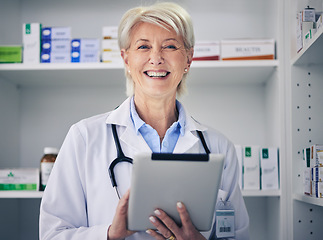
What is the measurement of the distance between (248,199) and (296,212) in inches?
21.8

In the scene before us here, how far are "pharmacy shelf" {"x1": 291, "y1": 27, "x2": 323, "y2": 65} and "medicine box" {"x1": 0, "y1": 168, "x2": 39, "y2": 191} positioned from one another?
4.44 feet

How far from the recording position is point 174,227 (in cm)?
117

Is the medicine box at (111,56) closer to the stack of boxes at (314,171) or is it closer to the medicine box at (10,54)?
the medicine box at (10,54)

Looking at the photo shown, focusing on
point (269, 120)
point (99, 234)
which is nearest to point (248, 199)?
point (269, 120)

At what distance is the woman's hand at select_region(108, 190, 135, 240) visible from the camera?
3.84 ft

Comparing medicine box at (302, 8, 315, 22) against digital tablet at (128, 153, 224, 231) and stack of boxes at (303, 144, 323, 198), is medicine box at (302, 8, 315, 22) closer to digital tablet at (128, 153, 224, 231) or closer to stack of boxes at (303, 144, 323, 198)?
stack of boxes at (303, 144, 323, 198)

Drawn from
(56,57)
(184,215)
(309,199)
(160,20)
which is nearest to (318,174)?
(309,199)

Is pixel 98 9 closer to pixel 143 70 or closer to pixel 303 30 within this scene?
pixel 143 70

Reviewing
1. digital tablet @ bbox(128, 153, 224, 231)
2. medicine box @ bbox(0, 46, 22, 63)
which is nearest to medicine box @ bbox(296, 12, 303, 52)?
digital tablet @ bbox(128, 153, 224, 231)

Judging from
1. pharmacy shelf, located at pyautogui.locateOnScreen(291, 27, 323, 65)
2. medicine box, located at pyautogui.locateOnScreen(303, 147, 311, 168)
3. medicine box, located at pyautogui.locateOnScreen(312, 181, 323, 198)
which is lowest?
medicine box, located at pyautogui.locateOnScreen(312, 181, 323, 198)

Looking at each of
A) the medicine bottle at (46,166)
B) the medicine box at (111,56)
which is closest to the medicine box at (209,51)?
the medicine box at (111,56)

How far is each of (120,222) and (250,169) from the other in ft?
3.16

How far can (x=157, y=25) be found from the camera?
59.6 inches

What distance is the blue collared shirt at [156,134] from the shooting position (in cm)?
151
